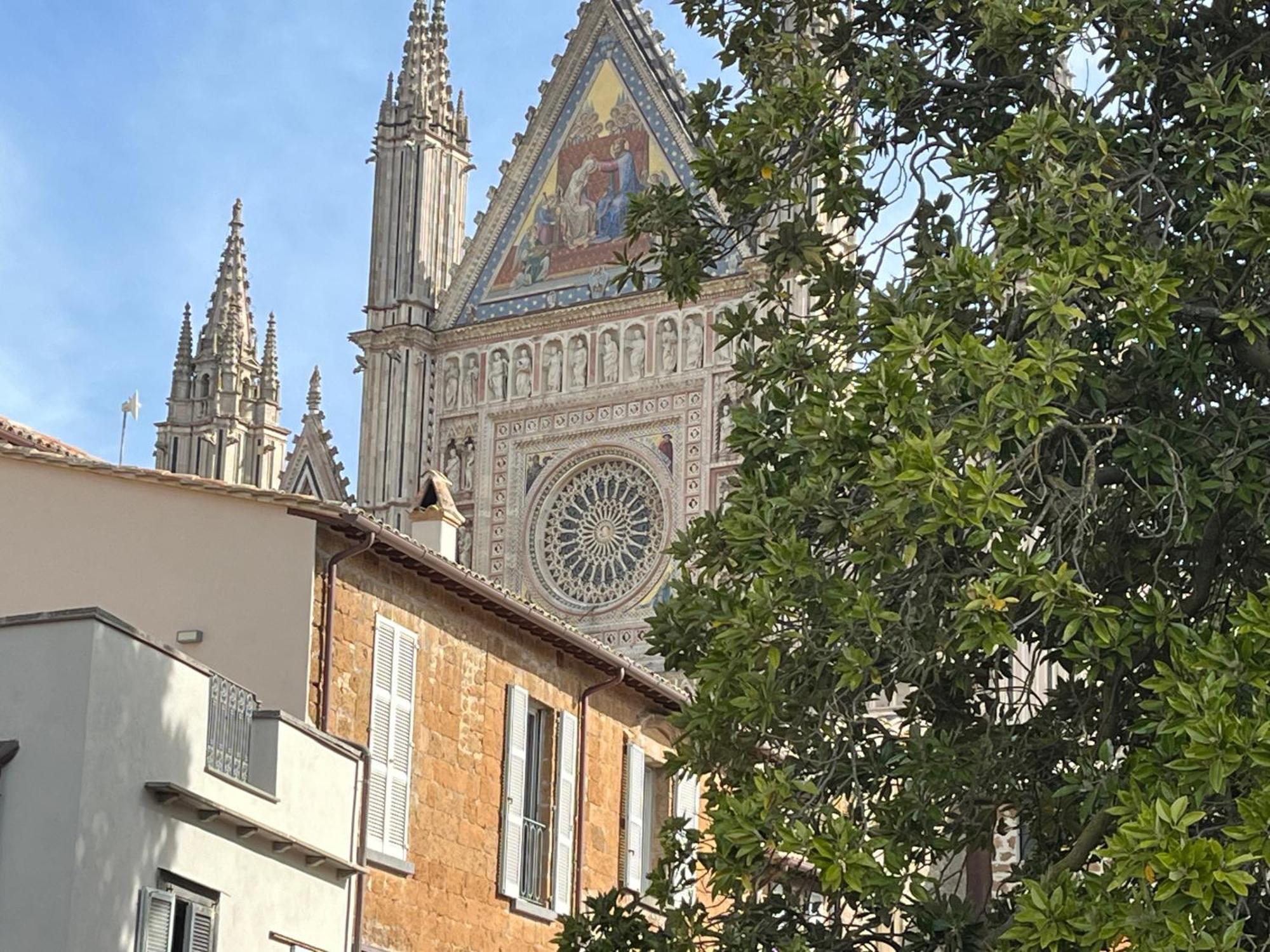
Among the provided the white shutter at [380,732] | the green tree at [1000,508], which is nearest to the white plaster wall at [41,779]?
the green tree at [1000,508]

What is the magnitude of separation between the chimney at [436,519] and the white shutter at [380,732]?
12.1 ft

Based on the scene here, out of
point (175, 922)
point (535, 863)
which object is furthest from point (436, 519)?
point (175, 922)

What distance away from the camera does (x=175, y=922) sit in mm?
13281

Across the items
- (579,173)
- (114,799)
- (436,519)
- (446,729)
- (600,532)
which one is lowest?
(114,799)

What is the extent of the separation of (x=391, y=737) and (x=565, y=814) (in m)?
2.63

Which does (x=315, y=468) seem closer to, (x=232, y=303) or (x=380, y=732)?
(x=232, y=303)

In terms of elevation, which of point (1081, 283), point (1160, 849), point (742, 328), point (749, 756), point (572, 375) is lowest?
point (1160, 849)

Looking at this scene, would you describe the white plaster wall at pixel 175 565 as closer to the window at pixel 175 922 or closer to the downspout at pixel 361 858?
the downspout at pixel 361 858

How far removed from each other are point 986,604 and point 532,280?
104 feet

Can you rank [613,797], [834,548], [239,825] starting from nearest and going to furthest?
[834,548] < [239,825] < [613,797]

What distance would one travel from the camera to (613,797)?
19.9 meters

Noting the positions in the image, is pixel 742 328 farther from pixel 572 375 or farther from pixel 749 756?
pixel 572 375

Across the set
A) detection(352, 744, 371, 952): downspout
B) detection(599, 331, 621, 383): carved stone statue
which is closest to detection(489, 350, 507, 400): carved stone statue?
detection(599, 331, 621, 383): carved stone statue

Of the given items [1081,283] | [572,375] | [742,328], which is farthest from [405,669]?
[572,375]
